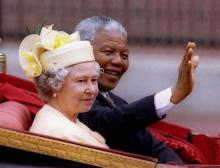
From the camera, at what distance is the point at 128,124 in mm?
3127

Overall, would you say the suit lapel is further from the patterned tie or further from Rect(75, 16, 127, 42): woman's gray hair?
Rect(75, 16, 127, 42): woman's gray hair

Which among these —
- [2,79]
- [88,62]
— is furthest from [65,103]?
[2,79]

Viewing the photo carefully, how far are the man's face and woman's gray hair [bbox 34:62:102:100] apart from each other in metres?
0.41

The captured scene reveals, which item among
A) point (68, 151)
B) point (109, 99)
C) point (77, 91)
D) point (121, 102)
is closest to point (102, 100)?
point (109, 99)

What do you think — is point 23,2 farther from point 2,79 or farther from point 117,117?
point 117,117

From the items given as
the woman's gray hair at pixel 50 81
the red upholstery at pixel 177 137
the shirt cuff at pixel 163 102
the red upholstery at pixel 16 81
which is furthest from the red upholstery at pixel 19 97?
the shirt cuff at pixel 163 102

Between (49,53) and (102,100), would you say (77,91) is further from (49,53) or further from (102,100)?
(102,100)

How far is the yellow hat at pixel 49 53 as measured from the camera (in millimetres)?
3033

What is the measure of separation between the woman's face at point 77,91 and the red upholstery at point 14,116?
0.16 meters

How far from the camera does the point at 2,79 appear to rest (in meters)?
3.75

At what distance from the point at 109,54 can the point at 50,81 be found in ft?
1.57

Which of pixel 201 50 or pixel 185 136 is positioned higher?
pixel 185 136

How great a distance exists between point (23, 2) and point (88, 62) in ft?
16.7

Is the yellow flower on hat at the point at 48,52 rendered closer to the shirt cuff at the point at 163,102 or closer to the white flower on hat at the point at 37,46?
the white flower on hat at the point at 37,46
